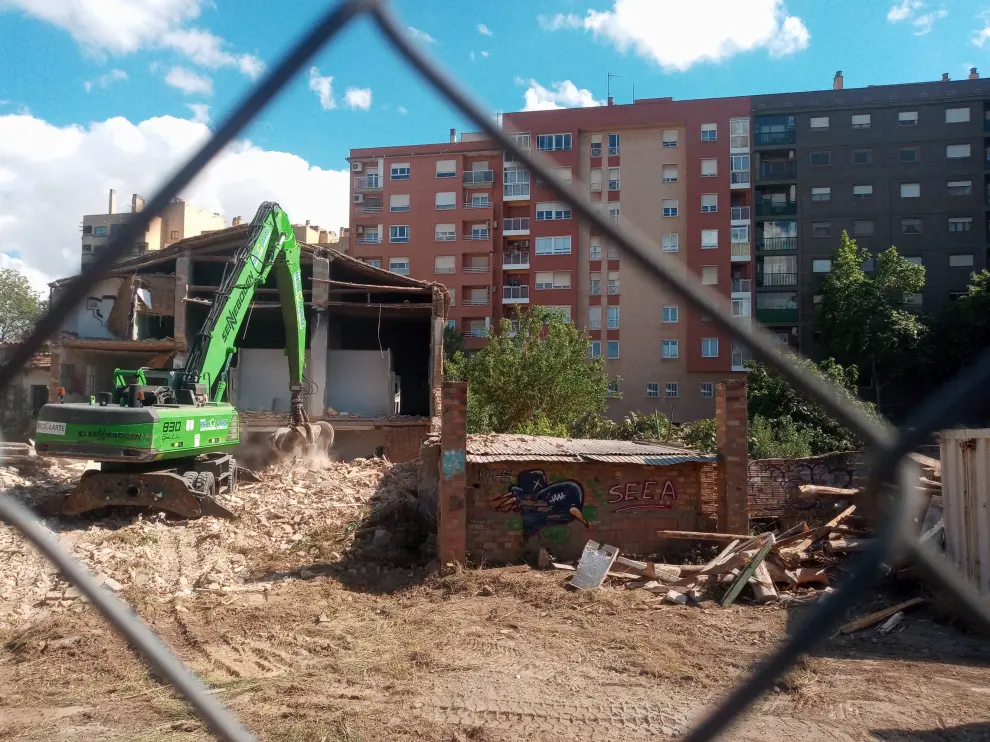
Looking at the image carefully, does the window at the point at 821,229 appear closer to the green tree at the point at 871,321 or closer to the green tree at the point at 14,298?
Result: the green tree at the point at 871,321

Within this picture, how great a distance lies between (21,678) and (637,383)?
33745mm

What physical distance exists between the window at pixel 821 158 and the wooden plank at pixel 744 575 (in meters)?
35.3

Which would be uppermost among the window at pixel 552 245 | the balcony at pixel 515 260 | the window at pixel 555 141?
the window at pixel 555 141

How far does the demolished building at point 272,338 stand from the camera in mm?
20250

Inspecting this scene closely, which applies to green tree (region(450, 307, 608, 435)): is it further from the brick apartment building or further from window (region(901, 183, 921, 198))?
window (region(901, 183, 921, 198))

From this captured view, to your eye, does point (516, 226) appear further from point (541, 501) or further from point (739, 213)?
point (541, 501)

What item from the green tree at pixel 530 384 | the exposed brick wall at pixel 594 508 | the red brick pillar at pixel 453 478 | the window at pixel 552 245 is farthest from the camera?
the window at pixel 552 245

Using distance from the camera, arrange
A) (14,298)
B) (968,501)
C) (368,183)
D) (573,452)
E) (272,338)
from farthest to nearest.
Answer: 1. (368,183)
2. (14,298)
3. (272,338)
4. (573,452)
5. (968,501)

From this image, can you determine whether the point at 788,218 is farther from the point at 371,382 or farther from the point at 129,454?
the point at 129,454

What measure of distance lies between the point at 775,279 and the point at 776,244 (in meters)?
1.99

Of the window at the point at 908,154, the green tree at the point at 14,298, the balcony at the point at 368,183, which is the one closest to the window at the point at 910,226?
the window at the point at 908,154

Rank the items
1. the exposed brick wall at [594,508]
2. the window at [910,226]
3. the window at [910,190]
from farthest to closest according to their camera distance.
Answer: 1. the window at [910,190]
2. the window at [910,226]
3. the exposed brick wall at [594,508]

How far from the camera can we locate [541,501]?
10.4 meters

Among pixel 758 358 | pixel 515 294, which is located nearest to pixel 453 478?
pixel 758 358
